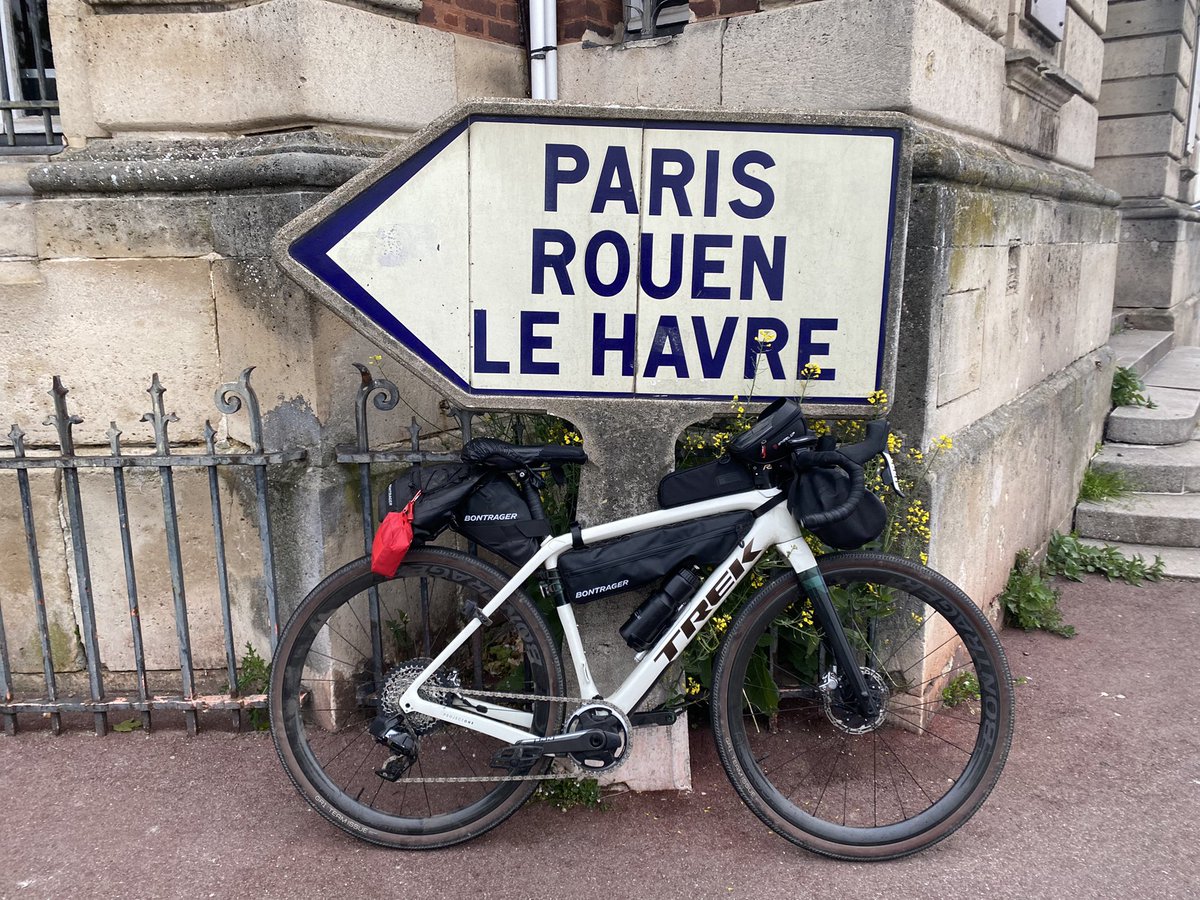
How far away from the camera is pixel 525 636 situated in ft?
8.80

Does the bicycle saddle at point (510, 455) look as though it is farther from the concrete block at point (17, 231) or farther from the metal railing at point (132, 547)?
the concrete block at point (17, 231)

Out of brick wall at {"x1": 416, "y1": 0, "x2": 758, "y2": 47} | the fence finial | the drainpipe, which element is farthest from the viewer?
the drainpipe

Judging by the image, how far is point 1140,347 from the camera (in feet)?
27.0

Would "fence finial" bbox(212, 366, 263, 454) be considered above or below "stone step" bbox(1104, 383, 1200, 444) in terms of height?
above

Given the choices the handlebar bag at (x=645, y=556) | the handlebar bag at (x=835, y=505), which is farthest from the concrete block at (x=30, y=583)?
the handlebar bag at (x=835, y=505)

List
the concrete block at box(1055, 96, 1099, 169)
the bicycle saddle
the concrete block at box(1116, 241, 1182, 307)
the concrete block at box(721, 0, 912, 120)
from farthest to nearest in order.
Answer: the concrete block at box(1116, 241, 1182, 307) → the concrete block at box(1055, 96, 1099, 169) → the concrete block at box(721, 0, 912, 120) → the bicycle saddle

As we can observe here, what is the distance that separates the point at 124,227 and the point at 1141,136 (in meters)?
9.54

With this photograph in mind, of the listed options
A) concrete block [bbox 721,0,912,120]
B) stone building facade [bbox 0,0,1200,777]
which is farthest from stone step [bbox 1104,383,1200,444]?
concrete block [bbox 721,0,912,120]

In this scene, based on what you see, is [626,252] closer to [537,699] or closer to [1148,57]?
[537,699]

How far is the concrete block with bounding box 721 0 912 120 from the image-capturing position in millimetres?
3215

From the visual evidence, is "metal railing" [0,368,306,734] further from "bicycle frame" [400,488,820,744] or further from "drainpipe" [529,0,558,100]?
"drainpipe" [529,0,558,100]

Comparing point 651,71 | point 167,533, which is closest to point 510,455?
point 167,533

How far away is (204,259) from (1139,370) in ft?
24.1

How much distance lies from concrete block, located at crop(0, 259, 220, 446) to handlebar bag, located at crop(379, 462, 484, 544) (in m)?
1.22
